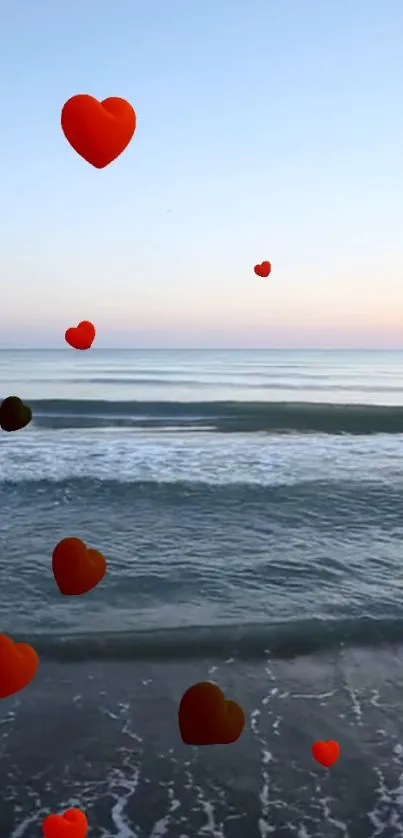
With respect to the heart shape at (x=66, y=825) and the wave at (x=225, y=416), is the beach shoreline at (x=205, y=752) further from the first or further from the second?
the wave at (x=225, y=416)

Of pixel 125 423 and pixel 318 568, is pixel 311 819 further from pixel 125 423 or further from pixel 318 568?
pixel 125 423

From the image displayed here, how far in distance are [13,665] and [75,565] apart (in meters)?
1.04

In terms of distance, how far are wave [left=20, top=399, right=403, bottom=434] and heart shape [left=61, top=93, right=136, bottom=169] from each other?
53.1 feet

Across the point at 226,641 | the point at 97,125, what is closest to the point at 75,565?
the point at 226,641

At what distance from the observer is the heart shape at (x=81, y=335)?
A: 592 centimetres

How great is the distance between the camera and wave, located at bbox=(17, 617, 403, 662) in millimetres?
5508

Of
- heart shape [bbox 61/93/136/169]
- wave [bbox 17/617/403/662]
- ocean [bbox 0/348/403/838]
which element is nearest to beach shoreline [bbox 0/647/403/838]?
ocean [bbox 0/348/403/838]

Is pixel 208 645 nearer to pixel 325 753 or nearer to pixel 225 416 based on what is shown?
pixel 325 753

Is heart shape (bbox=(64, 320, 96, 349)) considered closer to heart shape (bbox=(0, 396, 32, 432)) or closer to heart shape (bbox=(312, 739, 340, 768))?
heart shape (bbox=(0, 396, 32, 432))

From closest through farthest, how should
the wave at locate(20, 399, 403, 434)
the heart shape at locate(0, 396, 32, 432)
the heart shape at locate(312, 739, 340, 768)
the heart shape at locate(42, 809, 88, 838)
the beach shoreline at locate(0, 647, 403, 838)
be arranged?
the heart shape at locate(42, 809, 88, 838) < the beach shoreline at locate(0, 647, 403, 838) < the heart shape at locate(312, 739, 340, 768) < the heart shape at locate(0, 396, 32, 432) < the wave at locate(20, 399, 403, 434)

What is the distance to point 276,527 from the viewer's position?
9359 mm

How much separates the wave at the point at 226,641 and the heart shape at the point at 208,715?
1742 millimetres

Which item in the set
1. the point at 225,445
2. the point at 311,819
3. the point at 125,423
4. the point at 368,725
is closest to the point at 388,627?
the point at 368,725

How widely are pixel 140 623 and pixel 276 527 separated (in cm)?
359
